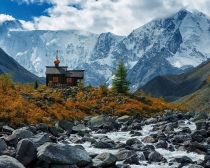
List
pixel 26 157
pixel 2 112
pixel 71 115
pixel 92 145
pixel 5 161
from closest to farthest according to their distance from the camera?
1. pixel 5 161
2. pixel 26 157
3. pixel 92 145
4. pixel 2 112
5. pixel 71 115

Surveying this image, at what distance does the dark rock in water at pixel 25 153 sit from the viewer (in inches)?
984

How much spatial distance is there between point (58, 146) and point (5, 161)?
5.13 m

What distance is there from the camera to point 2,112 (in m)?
46.1

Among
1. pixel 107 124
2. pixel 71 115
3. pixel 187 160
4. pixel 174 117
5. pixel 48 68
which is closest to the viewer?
pixel 187 160

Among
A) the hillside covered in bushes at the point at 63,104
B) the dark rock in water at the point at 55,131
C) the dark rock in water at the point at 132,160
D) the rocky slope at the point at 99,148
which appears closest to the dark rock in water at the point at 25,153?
the rocky slope at the point at 99,148

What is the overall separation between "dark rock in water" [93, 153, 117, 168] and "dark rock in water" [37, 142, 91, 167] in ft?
2.40

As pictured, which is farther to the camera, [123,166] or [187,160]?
[187,160]

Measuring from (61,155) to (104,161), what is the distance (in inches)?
131

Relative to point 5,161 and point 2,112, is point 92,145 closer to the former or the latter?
point 2,112

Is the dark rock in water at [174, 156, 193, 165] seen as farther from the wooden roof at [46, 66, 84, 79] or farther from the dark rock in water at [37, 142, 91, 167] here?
the wooden roof at [46, 66, 84, 79]

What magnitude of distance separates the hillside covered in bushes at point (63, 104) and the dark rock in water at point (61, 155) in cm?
2031

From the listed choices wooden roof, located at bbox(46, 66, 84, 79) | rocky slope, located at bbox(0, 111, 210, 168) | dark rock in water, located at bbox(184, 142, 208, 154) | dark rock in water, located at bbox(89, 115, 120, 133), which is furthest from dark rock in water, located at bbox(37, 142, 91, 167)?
wooden roof, located at bbox(46, 66, 84, 79)

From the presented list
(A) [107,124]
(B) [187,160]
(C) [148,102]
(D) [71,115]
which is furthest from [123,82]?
(B) [187,160]

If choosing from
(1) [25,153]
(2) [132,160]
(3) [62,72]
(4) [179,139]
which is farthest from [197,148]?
(3) [62,72]
